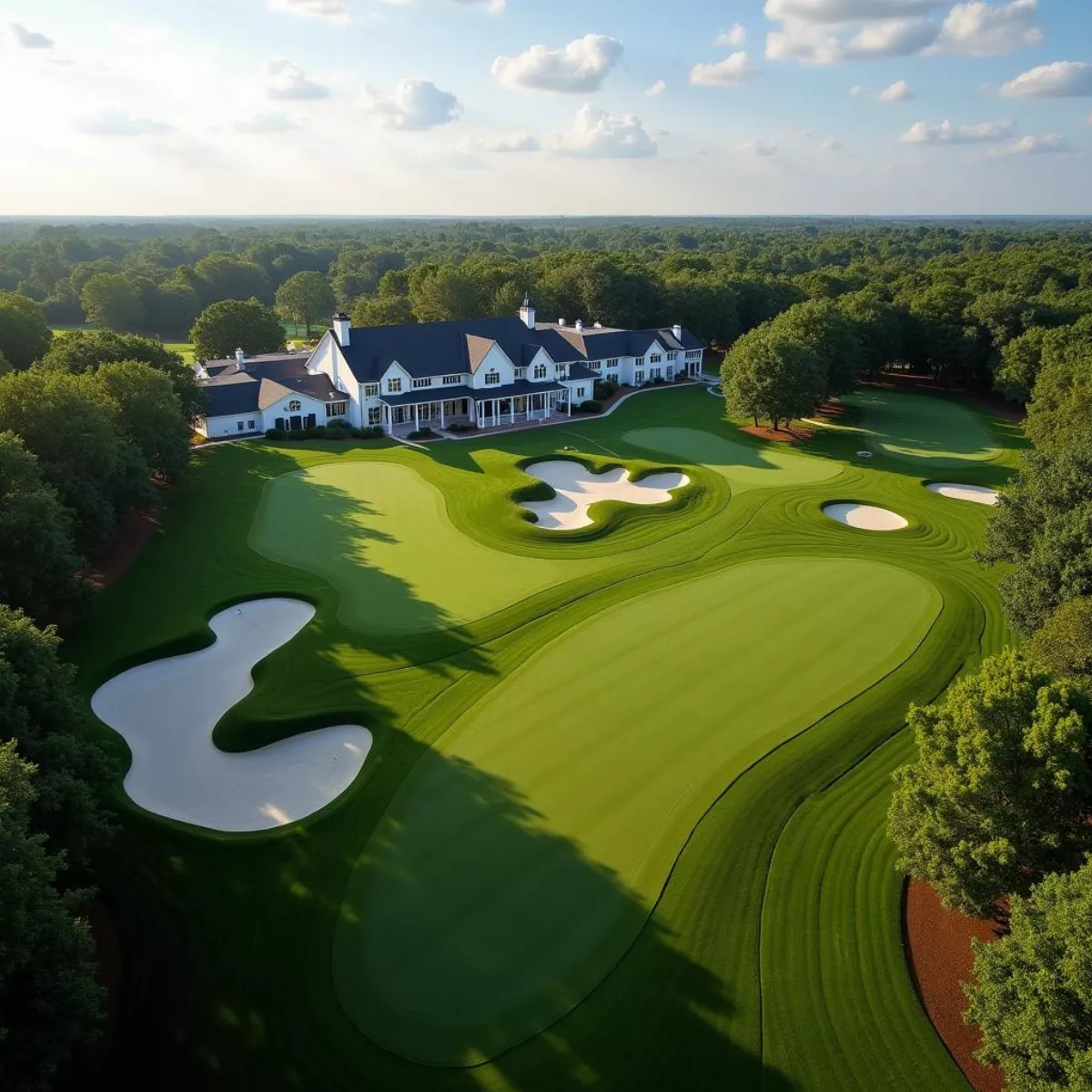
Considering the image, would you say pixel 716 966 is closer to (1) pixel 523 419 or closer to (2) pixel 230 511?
(2) pixel 230 511

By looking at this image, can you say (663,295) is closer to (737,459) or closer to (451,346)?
(451,346)

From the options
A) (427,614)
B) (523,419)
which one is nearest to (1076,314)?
(523,419)

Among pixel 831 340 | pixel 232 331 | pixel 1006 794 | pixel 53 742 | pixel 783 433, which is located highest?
pixel 831 340

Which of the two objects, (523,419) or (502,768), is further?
(523,419)

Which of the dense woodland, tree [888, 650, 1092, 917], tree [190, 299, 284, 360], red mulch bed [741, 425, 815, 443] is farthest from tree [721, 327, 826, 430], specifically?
tree [190, 299, 284, 360]

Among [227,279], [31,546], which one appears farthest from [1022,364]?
[227,279]

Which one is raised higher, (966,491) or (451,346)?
(451,346)

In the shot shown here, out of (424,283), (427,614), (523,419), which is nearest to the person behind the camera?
(427,614)

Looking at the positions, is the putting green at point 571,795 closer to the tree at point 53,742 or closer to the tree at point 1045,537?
the tree at point 1045,537
